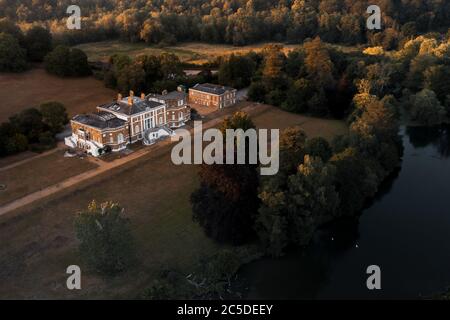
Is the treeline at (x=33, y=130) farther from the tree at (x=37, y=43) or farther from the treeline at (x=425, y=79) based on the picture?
the treeline at (x=425, y=79)

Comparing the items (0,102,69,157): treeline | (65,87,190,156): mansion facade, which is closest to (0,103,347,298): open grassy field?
(65,87,190,156): mansion facade

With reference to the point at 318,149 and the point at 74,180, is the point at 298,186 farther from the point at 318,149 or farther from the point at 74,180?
the point at 74,180

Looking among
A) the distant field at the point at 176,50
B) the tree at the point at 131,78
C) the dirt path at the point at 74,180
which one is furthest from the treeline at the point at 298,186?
the distant field at the point at 176,50

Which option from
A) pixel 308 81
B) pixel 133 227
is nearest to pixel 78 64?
pixel 308 81

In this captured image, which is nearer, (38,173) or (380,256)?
(380,256)

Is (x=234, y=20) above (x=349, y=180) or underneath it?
above

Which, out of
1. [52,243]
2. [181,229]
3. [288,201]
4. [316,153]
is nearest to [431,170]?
[316,153]

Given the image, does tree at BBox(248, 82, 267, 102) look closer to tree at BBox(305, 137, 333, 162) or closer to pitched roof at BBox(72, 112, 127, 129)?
pitched roof at BBox(72, 112, 127, 129)
